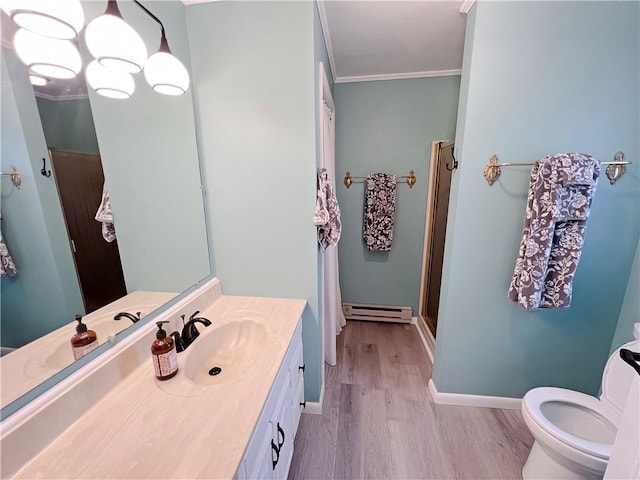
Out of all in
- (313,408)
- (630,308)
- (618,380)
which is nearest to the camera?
(618,380)

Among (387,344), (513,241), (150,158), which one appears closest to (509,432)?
(387,344)

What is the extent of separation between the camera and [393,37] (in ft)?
5.48

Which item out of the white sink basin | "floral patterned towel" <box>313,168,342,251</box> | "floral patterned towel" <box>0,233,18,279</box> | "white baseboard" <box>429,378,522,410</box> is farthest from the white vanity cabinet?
"white baseboard" <box>429,378,522,410</box>

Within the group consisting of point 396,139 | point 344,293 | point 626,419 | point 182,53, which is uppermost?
point 182,53

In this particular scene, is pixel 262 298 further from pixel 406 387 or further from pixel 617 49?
pixel 617 49

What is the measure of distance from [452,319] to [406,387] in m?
0.70

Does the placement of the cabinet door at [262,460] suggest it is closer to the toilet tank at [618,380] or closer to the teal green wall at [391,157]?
the toilet tank at [618,380]

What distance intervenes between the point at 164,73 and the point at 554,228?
6.32ft

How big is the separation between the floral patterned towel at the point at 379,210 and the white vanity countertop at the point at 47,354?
2002mm

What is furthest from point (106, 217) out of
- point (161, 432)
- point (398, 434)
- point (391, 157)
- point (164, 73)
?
point (391, 157)

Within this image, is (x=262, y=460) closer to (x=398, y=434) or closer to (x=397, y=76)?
(x=398, y=434)

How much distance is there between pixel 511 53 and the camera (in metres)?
1.27

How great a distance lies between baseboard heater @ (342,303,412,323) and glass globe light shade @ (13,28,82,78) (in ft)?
8.44

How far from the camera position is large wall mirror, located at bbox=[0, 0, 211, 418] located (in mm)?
634
